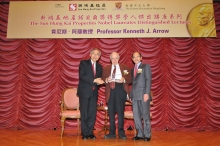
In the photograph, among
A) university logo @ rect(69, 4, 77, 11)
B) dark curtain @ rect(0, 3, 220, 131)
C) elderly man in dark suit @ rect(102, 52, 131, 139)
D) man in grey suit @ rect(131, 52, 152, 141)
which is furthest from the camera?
university logo @ rect(69, 4, 77, 11)

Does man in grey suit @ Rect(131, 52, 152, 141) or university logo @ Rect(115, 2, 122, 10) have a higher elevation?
university logo @ Rect(115, 2, 122, 10)

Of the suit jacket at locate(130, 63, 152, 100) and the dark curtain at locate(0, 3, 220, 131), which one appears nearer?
the suit jacket at locate(130, 63, 152, 100)

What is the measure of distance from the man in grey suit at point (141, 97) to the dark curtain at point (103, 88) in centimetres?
145

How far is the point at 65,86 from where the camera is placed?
4.88m

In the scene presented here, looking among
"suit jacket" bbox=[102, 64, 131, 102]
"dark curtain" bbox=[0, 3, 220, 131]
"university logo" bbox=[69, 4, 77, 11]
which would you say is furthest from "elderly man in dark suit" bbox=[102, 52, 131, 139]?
"university logo" bbox=[69, 4, 77, 11]

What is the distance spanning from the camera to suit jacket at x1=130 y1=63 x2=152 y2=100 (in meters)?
3.26

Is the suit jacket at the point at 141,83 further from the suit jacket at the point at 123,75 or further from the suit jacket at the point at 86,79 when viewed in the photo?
the suit jacket at the point at 86,79

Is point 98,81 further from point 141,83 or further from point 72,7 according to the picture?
point 72,7

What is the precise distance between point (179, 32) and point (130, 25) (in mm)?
1162

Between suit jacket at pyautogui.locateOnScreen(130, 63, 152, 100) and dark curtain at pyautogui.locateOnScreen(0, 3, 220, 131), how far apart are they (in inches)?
62.6

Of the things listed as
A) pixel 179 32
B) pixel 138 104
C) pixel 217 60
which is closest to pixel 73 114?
pixel 138 104

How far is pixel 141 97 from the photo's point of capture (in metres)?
3.25

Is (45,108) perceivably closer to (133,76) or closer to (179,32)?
(133,76)

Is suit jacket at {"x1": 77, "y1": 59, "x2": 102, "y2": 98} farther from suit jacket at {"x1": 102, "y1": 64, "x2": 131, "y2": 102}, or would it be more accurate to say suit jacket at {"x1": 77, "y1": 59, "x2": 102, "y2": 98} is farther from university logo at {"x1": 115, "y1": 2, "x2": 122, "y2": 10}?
university logo at {"x1": 115, "y1": 2, "x2": 122, "y2": 10}
